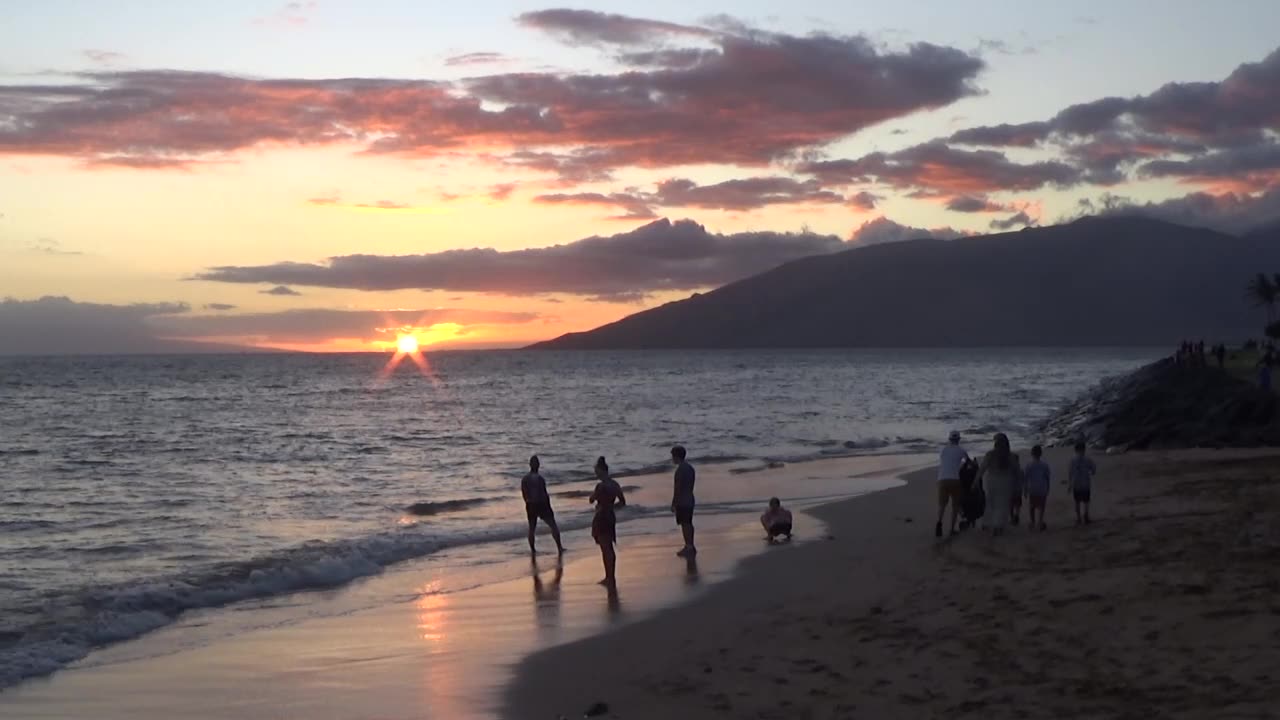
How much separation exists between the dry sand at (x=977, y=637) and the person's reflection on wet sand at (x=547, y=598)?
1.09 m

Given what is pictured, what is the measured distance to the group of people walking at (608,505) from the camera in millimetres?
15156

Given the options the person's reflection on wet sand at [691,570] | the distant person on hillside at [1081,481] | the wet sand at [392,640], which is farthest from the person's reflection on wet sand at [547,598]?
the distant person on hillside at [1081,481]

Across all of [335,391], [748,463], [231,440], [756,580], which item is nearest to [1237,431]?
[748,463]

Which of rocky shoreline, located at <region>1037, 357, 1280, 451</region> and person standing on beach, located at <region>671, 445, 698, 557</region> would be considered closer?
person standing on beach, located at <region>671, 445, 698, 557</region>

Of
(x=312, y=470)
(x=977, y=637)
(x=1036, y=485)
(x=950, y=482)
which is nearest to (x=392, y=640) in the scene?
(x=977, y=637)

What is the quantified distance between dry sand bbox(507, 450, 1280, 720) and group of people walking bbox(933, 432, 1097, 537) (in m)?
0.46

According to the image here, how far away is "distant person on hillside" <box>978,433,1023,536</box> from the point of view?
1542 cm

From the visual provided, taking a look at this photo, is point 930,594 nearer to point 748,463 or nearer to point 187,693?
point 187,693

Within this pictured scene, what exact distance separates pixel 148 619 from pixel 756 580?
6964mm

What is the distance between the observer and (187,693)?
1034cm

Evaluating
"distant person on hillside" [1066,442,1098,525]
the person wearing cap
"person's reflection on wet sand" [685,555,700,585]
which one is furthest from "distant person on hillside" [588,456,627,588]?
"distant person on hillside" [1066,442,1098,525]

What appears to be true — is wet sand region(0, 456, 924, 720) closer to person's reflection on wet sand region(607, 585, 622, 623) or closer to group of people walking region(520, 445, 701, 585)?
person's reflection on wet sand region(607, 585, 622, 623)

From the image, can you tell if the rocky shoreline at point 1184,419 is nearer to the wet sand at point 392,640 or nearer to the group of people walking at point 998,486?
the group of people walking at point 998,486

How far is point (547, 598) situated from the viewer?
47.5 feet
